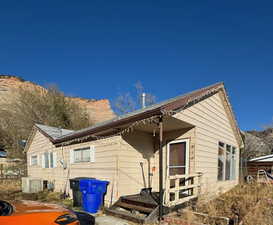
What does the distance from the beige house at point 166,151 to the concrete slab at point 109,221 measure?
0.72 meters

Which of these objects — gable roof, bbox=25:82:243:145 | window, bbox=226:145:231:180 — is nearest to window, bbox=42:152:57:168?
gable roof, bbox=25:82:243:145

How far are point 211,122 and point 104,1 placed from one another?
29.5ft

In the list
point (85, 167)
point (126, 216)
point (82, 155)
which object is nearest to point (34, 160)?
point (82, 155)

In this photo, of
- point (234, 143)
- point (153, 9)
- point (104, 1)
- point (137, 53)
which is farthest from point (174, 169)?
point (137, 53)

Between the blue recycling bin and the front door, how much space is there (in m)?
2.90

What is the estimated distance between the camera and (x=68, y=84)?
2552cm

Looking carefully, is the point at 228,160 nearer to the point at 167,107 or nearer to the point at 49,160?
the point at 167,107

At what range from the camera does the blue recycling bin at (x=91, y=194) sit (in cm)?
643

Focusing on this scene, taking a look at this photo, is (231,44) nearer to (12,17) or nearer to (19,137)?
(12,17)

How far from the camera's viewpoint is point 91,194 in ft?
21.3

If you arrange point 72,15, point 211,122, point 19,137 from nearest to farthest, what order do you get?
point 211,122, point 72,15, point 19,137

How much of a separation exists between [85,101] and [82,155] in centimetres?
3219

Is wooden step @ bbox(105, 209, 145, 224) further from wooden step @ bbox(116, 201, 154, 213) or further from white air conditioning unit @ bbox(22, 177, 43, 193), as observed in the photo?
white air conditioning unit @ bbox(22, 177, 43, 193)

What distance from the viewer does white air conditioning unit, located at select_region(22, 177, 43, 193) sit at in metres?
10.7
